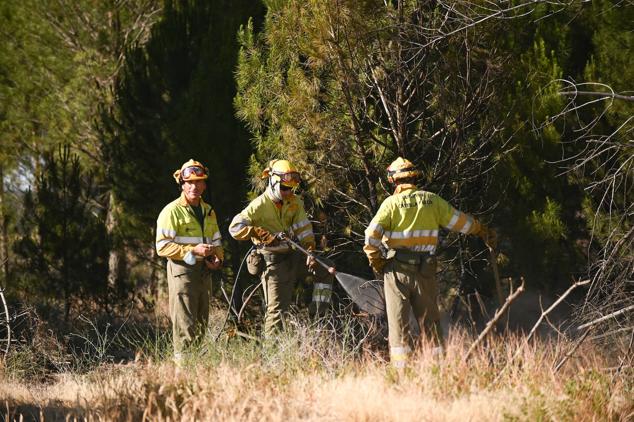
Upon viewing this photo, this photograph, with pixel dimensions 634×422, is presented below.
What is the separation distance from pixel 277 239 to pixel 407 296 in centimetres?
131

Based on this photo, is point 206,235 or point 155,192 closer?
point 206,235

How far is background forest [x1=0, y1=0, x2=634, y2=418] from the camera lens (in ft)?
29.2

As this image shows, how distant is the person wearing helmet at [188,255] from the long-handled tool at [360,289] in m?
0.66

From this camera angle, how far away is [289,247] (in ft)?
28.2

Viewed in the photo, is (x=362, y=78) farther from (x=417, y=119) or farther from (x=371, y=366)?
(x=371, y=366)

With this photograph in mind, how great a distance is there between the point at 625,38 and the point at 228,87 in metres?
4.66

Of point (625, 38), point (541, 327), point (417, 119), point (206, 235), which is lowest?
point (541, 327)

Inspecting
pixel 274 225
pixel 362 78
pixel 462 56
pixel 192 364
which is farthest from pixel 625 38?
pixel 192 364

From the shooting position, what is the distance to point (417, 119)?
915 cm

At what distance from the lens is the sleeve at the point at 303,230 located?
8734mm

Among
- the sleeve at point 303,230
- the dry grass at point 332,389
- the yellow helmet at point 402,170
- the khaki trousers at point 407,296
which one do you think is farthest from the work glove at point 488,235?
the sleeve at point 303,230

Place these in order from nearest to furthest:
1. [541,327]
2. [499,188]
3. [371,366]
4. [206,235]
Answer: [371,366] → [206,235] → [499,188] → [541,327]

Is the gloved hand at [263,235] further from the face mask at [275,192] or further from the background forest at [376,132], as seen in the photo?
the background forest at [376,132]

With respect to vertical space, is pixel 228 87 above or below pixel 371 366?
above
